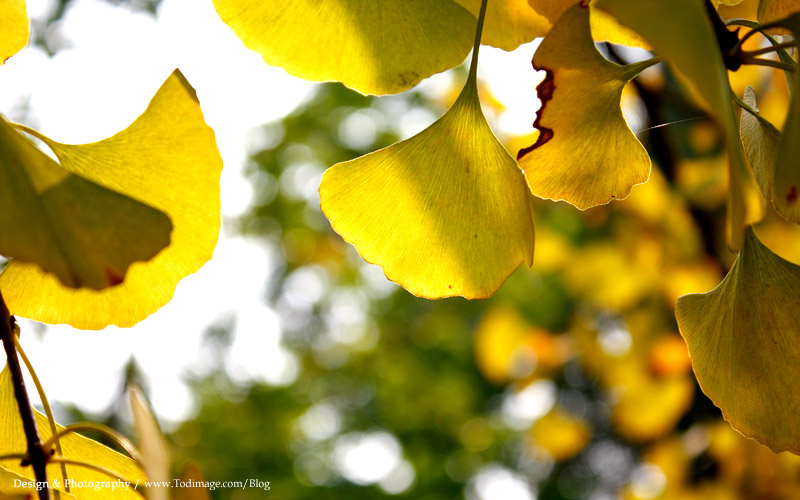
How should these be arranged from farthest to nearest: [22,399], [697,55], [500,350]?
1. [500,350]
2. [22,399]
3. [697,55]

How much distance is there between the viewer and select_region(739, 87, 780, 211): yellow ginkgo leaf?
26 cm

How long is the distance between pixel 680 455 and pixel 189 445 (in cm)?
176

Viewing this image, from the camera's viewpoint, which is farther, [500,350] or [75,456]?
[500,350]

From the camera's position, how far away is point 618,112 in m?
0.27

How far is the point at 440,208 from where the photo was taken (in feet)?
0.98

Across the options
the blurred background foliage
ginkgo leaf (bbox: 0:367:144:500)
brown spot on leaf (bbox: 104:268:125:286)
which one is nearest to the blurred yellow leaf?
the blurred background foliage

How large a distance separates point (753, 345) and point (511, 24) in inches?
7.0

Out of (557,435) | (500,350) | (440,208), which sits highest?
(440,208)

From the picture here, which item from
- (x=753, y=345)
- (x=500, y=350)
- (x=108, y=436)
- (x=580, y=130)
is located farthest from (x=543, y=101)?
(x=500, y=350)

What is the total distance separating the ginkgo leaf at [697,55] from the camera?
0.17 metres

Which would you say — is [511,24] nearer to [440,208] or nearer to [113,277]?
[440,208]

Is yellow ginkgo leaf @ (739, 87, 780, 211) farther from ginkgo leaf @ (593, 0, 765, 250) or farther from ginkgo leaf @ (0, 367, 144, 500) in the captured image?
ginkgo leaf @ (0, 367, 144, 500)

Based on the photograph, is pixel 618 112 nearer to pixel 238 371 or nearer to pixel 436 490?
pixel 436 490

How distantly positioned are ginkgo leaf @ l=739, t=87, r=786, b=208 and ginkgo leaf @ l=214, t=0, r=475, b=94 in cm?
13
